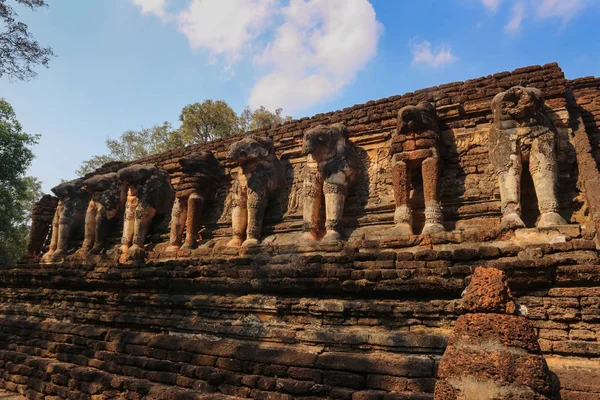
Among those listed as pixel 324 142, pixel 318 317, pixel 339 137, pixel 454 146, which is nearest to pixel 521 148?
pixel 454 146

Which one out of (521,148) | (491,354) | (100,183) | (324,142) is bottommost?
(491,354)

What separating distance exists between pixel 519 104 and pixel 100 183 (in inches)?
385

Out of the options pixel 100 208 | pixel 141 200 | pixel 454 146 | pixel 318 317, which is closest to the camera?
pixel 318 317

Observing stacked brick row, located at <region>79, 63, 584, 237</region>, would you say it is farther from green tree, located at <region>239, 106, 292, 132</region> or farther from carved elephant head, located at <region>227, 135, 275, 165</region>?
green tree, located at <region>239, 106, 292, 132</region>

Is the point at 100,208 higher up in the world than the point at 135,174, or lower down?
Result: lower down

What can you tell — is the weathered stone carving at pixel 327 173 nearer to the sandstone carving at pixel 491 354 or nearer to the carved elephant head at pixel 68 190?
the sandstone carving at pixel 491 354

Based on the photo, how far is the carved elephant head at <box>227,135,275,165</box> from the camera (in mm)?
7984

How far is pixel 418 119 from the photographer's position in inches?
257

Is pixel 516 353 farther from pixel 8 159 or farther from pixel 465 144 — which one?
pixel 8 159

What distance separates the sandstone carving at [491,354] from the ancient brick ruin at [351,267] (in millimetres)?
14

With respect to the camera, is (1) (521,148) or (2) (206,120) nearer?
(1) (521,148)

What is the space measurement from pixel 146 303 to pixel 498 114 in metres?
6.38

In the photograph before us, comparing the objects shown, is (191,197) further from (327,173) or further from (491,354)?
(491,354)

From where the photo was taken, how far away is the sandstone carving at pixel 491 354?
7.91 feet
